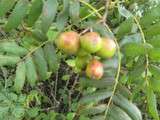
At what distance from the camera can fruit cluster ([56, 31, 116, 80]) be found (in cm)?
173

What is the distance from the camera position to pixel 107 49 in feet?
5.81

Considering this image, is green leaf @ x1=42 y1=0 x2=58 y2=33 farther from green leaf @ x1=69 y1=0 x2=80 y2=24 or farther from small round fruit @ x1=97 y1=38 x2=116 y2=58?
Result: small round fruit @ x1=97 y1=38 x2=116 y2=58

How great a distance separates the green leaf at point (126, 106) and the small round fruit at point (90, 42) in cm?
29

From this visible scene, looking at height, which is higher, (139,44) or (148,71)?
(139,44)

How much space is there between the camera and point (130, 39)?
6.58ft

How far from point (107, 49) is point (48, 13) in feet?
0.97

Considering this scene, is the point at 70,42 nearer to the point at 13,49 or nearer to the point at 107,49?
the point at 107,49

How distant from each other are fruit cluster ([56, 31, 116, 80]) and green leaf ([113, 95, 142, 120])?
17 centimetres

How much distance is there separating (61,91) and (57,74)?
5.5 inches

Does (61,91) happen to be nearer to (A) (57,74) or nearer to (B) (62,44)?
(A) (57,74)

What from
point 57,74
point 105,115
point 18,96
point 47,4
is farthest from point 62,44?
point 57,74

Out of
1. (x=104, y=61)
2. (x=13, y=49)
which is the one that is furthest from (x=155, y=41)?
(x=13, y=49)

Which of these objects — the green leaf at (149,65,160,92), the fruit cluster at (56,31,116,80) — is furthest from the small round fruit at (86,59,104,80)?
the green leaf at (149,65,160,92)

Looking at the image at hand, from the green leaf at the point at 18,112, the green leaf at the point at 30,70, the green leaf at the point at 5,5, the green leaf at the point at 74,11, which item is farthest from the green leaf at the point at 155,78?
the green leaf at the point at 18,112
